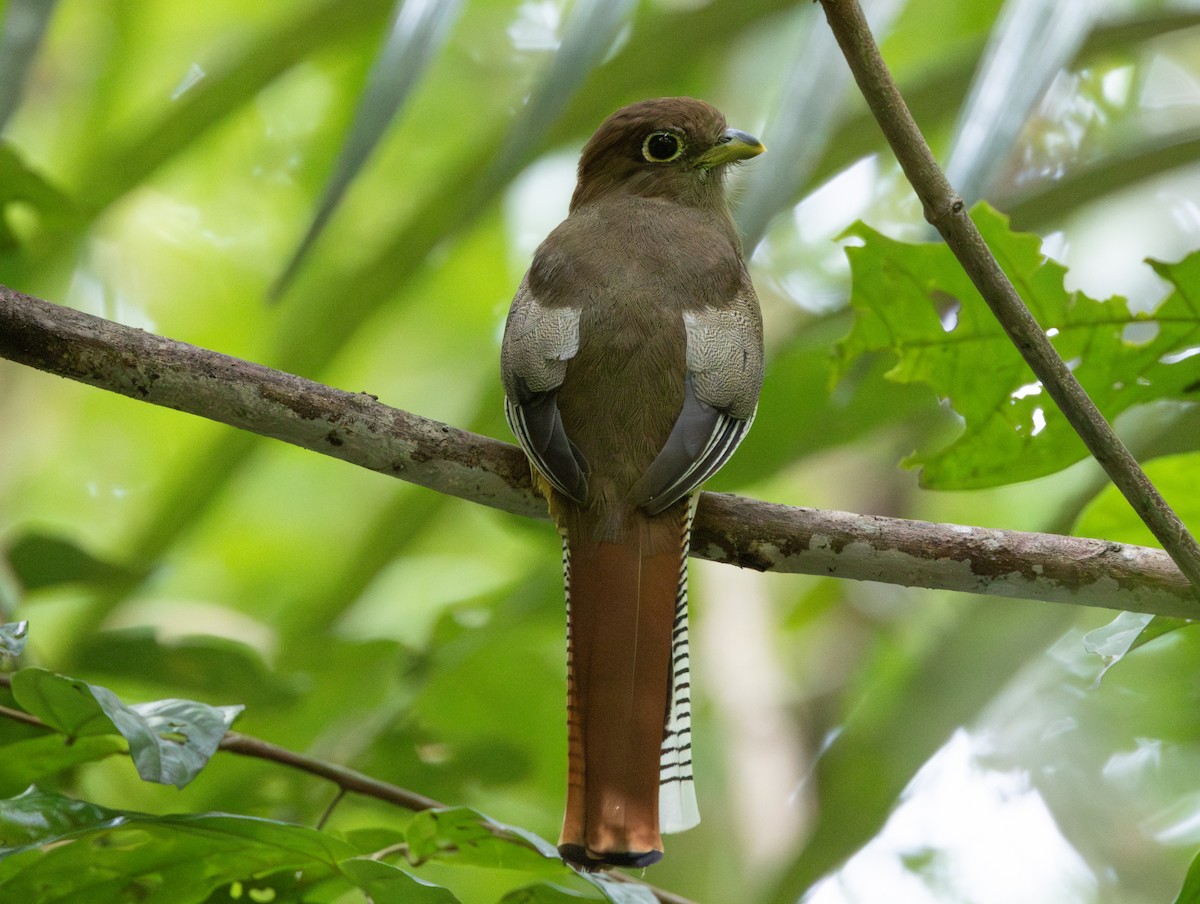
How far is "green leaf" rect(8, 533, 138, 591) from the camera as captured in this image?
2619mm

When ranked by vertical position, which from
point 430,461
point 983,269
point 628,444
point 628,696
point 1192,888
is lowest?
point 1192,888

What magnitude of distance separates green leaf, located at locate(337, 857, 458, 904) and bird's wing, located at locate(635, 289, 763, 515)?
40.9 inches

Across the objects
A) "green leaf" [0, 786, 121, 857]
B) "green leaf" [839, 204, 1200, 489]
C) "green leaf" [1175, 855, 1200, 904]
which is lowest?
"green leaf" [1175, 855, 1200, 904]

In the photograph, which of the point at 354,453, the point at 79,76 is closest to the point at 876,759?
the point at 354,453

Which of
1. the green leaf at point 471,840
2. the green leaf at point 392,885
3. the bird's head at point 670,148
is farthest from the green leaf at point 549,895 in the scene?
the bird's head at point 670,148

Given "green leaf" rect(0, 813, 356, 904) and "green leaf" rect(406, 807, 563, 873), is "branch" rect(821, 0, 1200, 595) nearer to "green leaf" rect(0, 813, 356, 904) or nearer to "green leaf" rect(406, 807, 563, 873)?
"green leaf" rect(406, 807, 563, 873)

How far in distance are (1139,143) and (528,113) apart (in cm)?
163

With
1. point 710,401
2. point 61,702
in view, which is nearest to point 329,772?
point 61,702

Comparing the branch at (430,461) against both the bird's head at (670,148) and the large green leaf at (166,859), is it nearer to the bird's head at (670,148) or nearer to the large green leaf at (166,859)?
the large green leaf at (166,859)

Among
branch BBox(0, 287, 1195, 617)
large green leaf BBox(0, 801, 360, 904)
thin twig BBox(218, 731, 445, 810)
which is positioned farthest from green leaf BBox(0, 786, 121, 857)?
branch BBox(0, 287, 1195, 617)

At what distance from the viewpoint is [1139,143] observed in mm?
3057

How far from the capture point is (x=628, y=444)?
9.30 feet

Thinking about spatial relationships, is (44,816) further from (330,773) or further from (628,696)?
(628,696)

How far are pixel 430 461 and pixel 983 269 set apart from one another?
1139 millimetres
